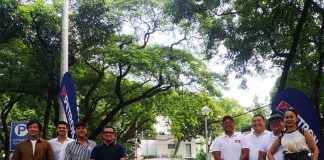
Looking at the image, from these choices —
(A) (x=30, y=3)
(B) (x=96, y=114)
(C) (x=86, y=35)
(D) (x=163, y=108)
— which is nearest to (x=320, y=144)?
(C) (x=86, y=35)

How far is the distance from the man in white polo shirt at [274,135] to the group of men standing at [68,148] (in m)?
1.96

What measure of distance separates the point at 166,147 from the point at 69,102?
234 feet

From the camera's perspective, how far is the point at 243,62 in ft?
46.3

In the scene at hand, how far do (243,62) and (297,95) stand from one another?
20.3 feet

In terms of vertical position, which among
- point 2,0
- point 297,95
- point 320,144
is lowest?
point 320,144

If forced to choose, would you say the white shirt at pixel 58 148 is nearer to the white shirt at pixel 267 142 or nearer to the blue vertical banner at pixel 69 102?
the blue vertical banner at pixel 69 102

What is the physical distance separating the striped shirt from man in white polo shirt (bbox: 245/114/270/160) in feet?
7.83

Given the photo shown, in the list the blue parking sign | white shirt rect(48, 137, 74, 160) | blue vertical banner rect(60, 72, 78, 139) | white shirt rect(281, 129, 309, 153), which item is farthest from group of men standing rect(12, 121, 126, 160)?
the blue parking sign

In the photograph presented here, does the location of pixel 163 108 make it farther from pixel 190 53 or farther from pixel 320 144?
pixel 320 144

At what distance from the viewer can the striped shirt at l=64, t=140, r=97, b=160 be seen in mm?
6348

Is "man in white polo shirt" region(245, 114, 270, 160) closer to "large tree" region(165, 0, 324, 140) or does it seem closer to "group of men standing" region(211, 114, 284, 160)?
"group of men standing" region(211, 114, 284, 160)

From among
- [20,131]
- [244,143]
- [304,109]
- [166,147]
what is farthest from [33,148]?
[166,147]

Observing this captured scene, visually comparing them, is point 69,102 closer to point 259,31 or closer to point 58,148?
point 58,148

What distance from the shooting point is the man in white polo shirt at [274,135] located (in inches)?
227
